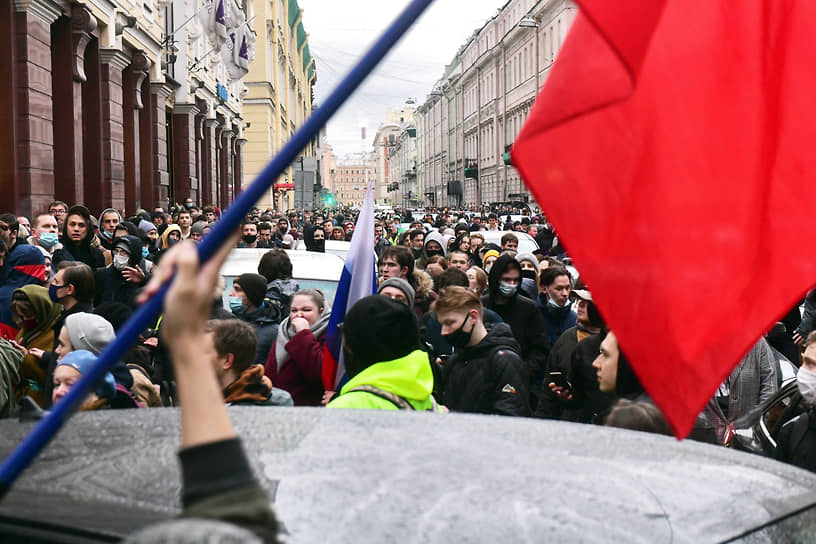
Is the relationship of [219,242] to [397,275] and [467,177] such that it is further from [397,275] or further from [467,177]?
[467,177]

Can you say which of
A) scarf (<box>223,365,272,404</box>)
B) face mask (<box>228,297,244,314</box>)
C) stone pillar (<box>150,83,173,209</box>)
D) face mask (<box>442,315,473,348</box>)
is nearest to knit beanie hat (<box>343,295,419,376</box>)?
scarf (<box>223,365,272,404</box>)

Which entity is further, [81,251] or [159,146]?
[159,146]

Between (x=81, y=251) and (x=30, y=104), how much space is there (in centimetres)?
568

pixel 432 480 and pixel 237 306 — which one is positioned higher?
pixel 432 480

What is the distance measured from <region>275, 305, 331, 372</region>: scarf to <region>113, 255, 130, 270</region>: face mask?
9.64 feet

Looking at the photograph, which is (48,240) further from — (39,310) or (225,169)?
(225,169)

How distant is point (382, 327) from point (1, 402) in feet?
7.16

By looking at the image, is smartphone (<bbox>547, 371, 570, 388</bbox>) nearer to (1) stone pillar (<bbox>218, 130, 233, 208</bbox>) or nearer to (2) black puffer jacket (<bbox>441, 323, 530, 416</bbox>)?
(2) black puffer jacket (<bbox>441, 323, 530, 416</bbox>)

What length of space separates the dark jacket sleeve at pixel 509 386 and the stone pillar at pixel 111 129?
49.1 feet

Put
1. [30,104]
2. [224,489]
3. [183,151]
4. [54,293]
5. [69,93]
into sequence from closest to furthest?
[224,489], [54,293], [30,104], [69,93], [183,151]

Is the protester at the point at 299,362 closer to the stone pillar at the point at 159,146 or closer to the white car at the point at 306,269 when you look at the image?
the white car at the point at 306,269

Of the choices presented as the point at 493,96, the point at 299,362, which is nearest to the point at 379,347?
the point at 299,362

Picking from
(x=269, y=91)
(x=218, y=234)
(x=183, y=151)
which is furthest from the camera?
(x=269, y=91)

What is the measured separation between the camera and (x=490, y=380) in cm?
482
